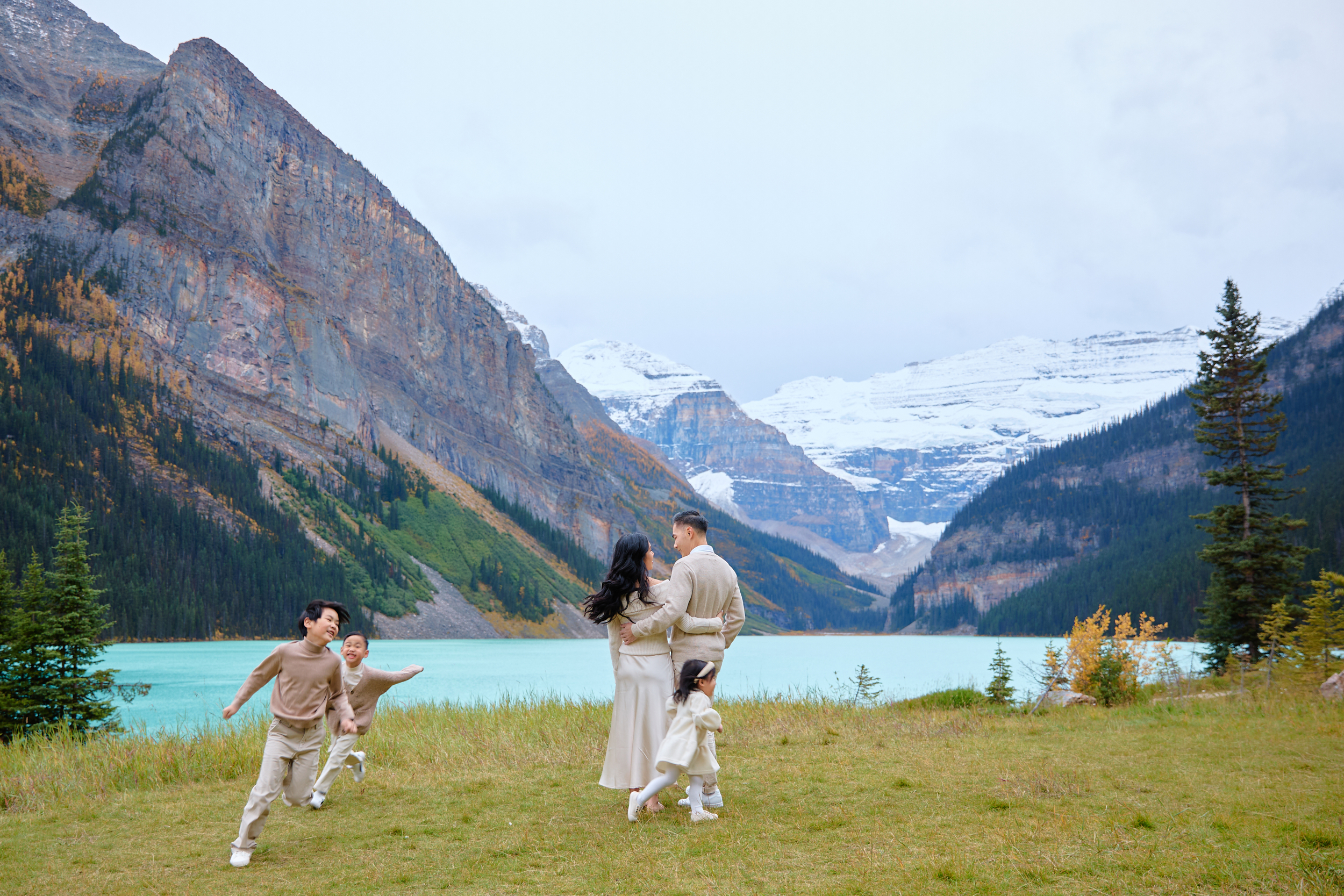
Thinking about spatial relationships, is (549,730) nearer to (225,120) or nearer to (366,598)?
(366,598)

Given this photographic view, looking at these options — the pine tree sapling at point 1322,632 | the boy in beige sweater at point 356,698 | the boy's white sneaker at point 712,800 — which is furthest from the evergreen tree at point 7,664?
the pine tree sapling at point 1322,632

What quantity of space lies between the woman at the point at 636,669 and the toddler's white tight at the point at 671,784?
173 mm

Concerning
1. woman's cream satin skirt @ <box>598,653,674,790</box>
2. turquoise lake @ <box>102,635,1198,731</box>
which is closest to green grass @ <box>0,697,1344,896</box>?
woman's cream satin skirt @ <box>598,653,674,790</box>

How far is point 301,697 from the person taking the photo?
26.2 ft

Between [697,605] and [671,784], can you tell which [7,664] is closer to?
[671,784]

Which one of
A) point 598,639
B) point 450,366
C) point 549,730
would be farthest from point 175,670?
point 450,366

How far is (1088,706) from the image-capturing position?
17.2m

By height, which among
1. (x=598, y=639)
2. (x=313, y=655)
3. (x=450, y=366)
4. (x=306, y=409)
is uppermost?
(x=450, y=366)

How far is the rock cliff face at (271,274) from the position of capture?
420ft

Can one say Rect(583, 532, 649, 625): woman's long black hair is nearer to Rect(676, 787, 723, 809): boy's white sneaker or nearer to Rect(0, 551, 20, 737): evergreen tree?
Rect(676, 787, 723, 809): boy's white sneaker

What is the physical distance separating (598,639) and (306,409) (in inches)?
2183

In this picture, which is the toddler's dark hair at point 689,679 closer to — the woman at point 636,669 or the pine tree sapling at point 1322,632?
the woman at point 636,669

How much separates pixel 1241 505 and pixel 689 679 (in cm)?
2753

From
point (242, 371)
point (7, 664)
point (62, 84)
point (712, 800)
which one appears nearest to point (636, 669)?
point (712, 800)
